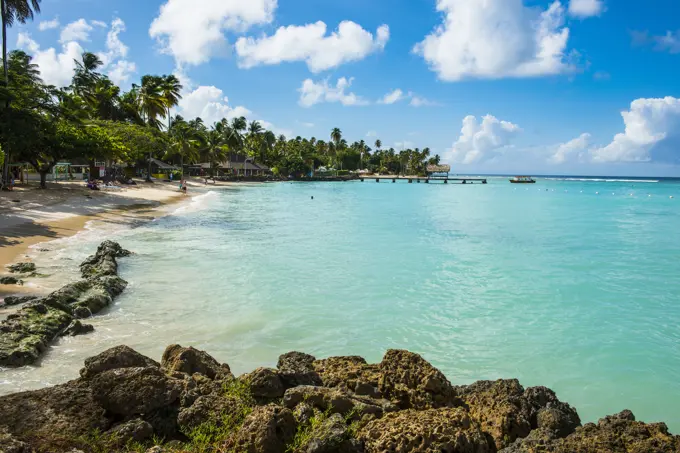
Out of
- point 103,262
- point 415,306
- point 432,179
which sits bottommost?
point 415,306

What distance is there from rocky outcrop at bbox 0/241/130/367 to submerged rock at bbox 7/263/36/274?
149cm

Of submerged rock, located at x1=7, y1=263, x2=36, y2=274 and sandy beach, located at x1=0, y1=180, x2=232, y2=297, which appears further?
sandy beach, located at x1=0, y1=180, x2=232, y2=297

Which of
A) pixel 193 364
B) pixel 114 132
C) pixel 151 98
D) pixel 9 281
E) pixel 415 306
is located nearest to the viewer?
pixel 193 364

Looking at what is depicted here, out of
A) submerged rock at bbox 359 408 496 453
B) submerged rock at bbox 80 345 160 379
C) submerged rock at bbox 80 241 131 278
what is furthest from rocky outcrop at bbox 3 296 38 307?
submerged rock at bbox 359 408 496 453

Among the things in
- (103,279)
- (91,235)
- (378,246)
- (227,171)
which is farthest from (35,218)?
(227,171)

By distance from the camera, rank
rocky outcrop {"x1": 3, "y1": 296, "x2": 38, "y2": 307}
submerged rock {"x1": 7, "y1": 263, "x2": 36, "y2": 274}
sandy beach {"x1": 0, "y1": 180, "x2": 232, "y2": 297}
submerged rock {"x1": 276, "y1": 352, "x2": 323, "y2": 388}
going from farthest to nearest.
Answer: sandy beach {"x1": 0, "y1": 180, "x2": 232, "y2": 297} → submerged rock {"x1": 7, "y1": 263, "x2": 36, "y2": 274} → rocky outcrop {"x1": 3, "y1": 296, "x2": 38, "y2": 307} → submerged rock {"x1": 276, "y1": 352, "x2": 323, "y2": 388}

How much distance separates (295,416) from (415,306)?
7.74m

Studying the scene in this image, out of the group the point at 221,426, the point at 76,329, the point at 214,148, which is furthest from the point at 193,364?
the point at 214,148

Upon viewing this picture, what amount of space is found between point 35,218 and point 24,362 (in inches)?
712

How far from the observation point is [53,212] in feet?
80.7

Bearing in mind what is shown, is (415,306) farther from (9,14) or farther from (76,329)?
(9,14)

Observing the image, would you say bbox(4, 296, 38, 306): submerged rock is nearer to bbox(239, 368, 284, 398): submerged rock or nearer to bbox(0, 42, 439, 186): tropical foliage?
bbox(239, 368, 284, 398): submerged rock

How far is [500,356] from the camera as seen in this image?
28.7 feet

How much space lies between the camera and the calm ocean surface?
8.06 metres
